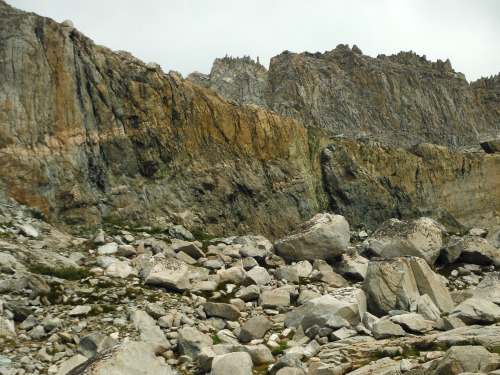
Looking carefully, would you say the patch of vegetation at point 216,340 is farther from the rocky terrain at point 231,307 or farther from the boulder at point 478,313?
the boulder at point 478,313

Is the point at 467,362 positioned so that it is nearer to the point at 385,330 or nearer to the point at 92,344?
the point at 385,330

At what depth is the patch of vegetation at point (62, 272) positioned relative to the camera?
561 inches

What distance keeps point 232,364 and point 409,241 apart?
47.4ft

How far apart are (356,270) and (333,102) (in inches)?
1945

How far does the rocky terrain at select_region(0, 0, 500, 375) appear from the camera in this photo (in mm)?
10562

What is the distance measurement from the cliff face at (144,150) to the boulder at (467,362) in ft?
59.2

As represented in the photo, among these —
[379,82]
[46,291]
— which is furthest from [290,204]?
[379,82]

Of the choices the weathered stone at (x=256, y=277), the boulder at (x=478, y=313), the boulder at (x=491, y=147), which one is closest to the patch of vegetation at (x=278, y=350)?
the boulder at (x=478, y=313)

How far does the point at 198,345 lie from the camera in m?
11.1

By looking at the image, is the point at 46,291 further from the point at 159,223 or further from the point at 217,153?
the point at 217,153

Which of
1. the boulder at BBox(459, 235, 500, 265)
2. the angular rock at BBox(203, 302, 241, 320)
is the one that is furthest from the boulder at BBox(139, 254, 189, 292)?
the boulder at BBox(459, 235, 500, 265)

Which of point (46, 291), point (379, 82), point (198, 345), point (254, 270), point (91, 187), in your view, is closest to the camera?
point (198, 345)

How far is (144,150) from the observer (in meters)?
25.2

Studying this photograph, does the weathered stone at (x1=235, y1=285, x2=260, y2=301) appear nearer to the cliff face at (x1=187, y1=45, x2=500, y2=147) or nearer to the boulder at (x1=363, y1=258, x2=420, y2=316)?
the boulder at (x1=363, y1=258, x2=420, y2=316)
